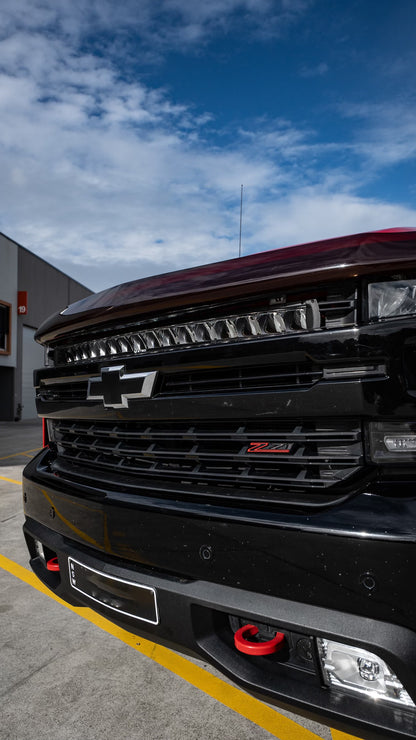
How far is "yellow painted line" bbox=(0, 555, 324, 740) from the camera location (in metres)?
1.95

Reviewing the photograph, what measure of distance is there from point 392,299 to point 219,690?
1732mm

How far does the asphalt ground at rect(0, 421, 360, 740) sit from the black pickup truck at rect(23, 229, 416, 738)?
0.45 m

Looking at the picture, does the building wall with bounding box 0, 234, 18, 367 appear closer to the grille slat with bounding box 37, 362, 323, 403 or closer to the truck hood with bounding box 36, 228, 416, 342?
the truck hood with bounding box 36, 228, 416, 342

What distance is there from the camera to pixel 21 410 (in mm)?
22109

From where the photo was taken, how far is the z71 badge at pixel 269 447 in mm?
1561

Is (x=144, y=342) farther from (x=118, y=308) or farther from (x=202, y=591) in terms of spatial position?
(x=202, y=591)

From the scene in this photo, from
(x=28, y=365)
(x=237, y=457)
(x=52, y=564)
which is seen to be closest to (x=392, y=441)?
(x=237, y=457)

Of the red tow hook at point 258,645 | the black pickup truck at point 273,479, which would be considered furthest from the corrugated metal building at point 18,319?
the red tow hook at point 258,645

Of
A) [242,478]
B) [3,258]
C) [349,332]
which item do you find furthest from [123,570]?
[3,258]

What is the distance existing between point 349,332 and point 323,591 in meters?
0.65

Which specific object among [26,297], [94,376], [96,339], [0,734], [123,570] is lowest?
[0,734]

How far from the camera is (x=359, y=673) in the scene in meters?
1.37

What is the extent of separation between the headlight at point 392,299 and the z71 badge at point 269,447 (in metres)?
0.43

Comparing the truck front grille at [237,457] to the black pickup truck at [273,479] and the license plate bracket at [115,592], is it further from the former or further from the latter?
the license plate bracket at [115,592]
